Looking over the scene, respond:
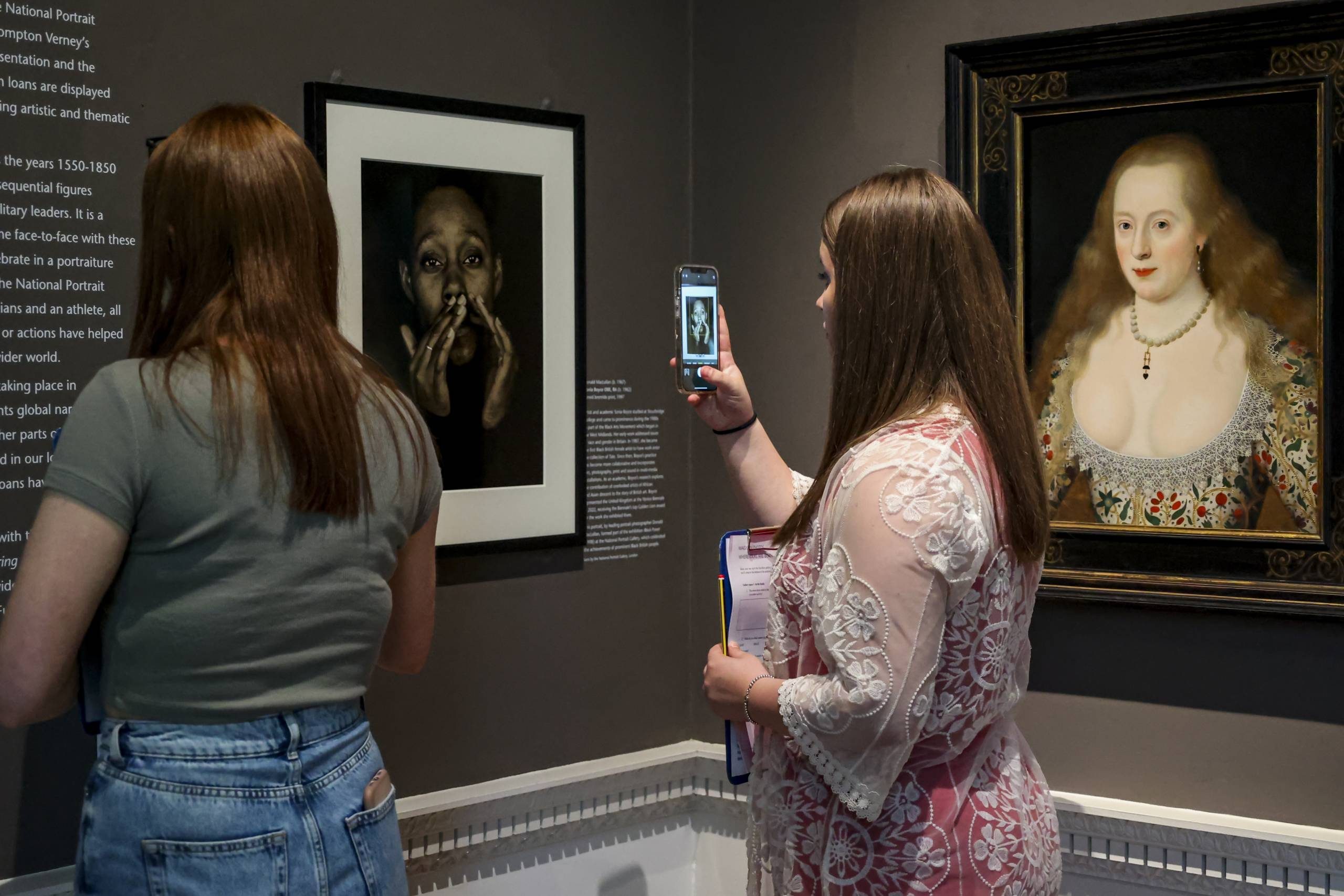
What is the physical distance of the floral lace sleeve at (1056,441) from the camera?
2.85 metres

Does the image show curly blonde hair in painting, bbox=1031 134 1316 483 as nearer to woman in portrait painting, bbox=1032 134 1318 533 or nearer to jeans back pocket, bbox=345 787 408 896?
woman in portrait painting, bbox=1032 134 1318 533

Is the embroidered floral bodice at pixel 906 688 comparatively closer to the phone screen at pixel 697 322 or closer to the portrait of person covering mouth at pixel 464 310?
the phone screen at pixel 697 322

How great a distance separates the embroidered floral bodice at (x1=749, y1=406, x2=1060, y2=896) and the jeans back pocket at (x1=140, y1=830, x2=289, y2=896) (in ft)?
2.34

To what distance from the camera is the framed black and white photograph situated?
270cm

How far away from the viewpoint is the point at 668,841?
338 centimetres

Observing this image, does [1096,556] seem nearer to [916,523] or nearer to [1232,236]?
[1232,236]

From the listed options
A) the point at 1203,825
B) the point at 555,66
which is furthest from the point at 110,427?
the point at 1203,825

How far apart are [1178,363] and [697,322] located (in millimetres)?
1080

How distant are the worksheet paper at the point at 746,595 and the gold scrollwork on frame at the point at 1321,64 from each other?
1.50 m

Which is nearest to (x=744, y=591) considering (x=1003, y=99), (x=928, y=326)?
(x=928, y=326)

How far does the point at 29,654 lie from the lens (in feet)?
4.91

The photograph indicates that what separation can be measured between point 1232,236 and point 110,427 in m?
2.24

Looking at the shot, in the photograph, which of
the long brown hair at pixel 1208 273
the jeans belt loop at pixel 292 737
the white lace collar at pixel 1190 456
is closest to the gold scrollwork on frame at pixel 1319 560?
the white lace collar at pixel 1190 456

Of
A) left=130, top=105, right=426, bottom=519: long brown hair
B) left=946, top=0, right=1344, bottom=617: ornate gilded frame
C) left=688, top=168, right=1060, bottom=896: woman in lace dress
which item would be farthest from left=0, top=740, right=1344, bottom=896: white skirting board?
left=130, top=105, right=426, bottom=519: long brown hair
